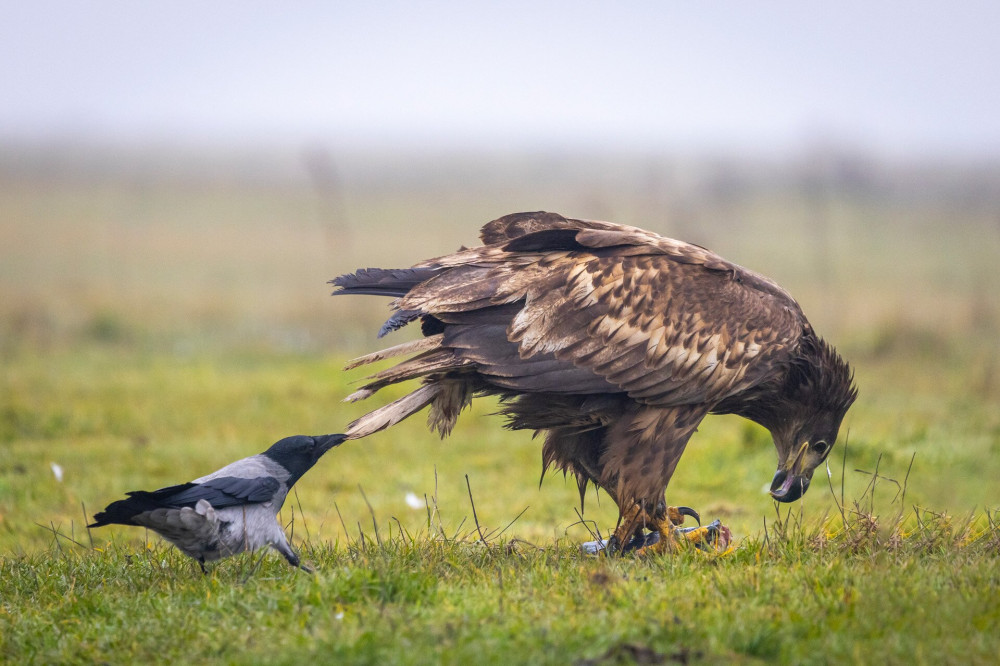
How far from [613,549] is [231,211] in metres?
55.5

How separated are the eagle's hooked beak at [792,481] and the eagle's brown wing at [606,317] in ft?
2.93

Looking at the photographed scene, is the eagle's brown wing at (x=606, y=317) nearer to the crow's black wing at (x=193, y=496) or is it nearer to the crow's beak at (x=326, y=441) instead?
the crow's beak at (x=326, y=441)

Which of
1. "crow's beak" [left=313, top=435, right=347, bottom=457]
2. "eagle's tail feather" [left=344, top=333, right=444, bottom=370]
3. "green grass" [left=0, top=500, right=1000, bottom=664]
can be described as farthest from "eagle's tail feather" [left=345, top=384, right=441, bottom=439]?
"green grass" [left=0, top=500, right=1000, bottom=664]

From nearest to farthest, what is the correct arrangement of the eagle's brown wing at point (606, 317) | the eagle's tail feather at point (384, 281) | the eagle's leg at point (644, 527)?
the eagle's brown wing at point (606, 317), the eagle's leg at point (644, 527), the eagle's tail feather at point (384, 281)

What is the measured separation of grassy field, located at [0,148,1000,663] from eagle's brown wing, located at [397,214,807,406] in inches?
32.5

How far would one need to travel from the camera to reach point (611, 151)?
11781 cm

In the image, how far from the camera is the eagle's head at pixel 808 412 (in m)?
6.07

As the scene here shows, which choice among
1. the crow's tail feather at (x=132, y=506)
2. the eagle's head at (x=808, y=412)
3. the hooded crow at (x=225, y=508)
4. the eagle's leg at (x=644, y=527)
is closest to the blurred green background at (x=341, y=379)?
the eagle's head at (x=808, y=412)

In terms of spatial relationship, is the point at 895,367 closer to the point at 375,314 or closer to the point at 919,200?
the point at 375,314

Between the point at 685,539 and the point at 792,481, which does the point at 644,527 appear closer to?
the point at 685,539

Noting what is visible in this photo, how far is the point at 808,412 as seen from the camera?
6.27m

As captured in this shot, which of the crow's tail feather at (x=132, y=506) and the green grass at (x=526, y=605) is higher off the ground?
the crow's tail feather at (x=132, y=506)

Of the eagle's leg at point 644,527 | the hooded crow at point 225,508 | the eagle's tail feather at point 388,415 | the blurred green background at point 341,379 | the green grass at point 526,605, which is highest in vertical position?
the eagle's tail feather at point 388,415

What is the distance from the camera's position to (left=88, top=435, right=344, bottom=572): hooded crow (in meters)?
4.84
